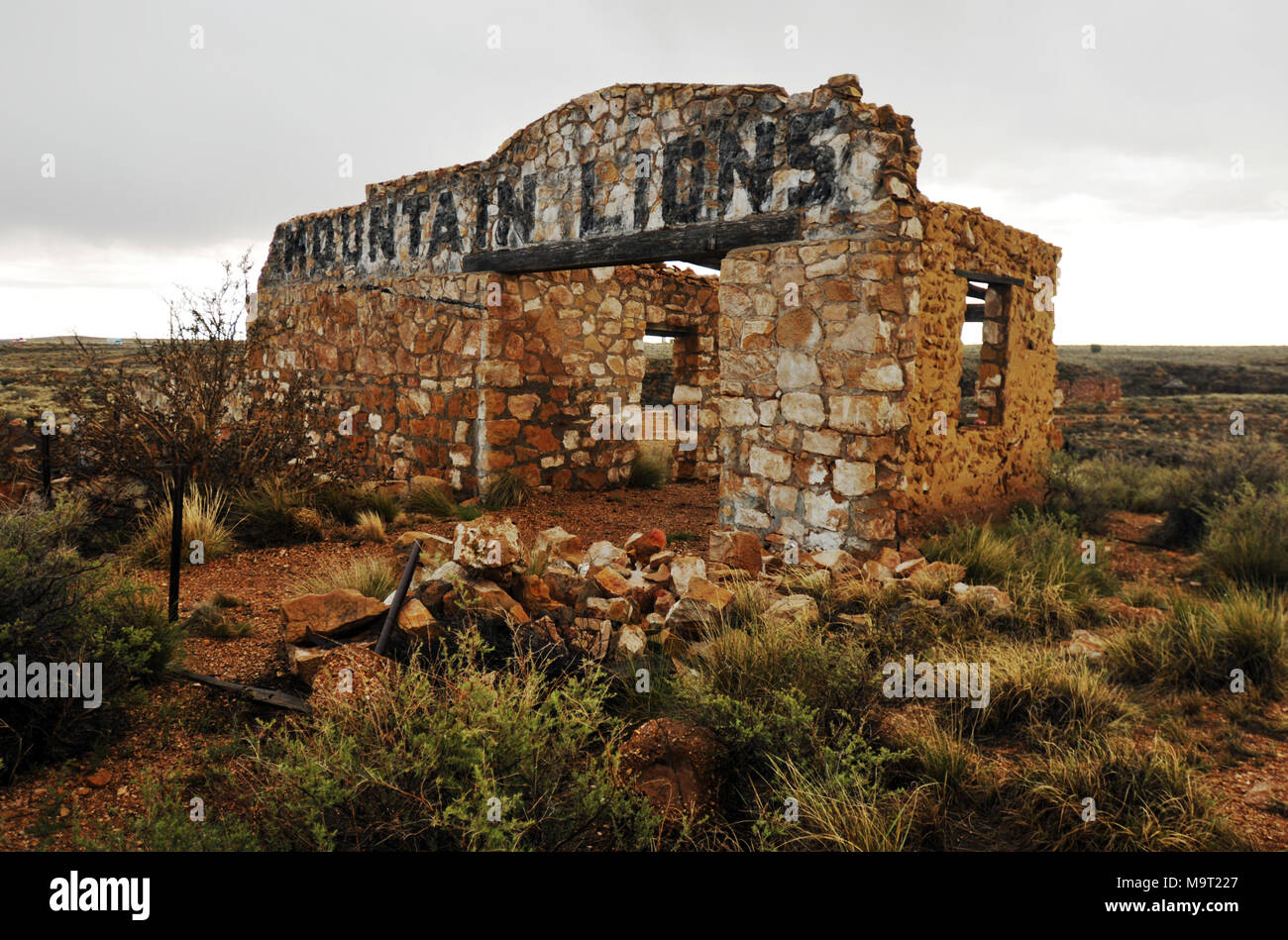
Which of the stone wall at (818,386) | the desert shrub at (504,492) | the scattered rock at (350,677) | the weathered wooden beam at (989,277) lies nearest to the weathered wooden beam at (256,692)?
the scattered rock at (350,677)

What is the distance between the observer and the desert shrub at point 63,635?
3.37 m

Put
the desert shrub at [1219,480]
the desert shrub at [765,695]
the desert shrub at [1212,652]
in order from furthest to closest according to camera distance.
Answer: the desert shrub at [1219,480]
the desert shrub at [1212,652]
the desert shrub at [765,695]

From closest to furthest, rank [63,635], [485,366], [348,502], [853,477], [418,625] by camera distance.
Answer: [63,635]
[418,625]
[853,477]
[348,502]
[485,366]

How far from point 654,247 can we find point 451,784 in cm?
→ 564

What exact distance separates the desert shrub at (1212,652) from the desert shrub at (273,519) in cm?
602

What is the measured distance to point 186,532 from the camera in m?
6.43

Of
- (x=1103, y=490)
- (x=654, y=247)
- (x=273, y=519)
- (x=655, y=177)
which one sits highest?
(x=655, y=177)

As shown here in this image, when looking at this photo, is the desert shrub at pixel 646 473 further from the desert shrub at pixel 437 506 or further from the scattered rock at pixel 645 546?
the scattered rock at pixel 645 546

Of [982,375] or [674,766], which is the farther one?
[982,375]

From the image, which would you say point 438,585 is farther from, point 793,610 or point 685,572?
point 793,610

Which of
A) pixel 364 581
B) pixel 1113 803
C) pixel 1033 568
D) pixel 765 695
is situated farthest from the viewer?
pixel 1033 568

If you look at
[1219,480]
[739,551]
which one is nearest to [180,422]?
[739,551]

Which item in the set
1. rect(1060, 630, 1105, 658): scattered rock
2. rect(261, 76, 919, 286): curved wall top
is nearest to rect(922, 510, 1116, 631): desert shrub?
rect(1060, 630, 1105, 658): scattered rock
